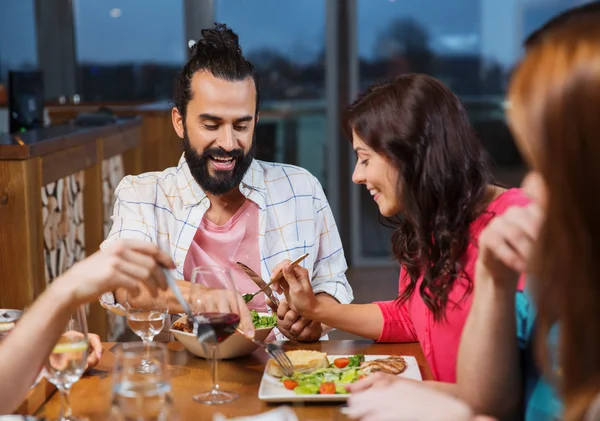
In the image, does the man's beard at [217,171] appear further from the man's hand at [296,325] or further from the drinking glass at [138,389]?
the drinking glass at [138,389]

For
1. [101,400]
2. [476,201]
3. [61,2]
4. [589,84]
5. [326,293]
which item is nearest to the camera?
[589,84]

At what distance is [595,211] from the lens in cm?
101

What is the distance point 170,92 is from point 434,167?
624cm

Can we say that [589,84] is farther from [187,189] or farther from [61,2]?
[61,2]

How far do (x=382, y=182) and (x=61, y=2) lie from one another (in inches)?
262

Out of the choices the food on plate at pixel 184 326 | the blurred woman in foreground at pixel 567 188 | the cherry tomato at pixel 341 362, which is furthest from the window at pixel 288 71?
the blurred woman in foreground at pixel 567 188

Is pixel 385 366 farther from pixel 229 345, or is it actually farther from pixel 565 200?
→ pixel 565 200

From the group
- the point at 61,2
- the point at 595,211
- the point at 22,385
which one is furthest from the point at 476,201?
the point at 61,2

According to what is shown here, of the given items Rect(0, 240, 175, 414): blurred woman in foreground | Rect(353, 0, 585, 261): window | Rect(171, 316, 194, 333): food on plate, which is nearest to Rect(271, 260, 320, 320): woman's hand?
Rect(171, 316, 194, 333): food on plate

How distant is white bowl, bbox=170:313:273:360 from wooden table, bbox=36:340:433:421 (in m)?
0.02

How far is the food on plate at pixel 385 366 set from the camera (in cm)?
176

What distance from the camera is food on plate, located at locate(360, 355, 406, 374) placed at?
1761mm

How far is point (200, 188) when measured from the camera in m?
2.61

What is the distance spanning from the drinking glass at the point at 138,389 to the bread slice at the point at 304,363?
Answer: 1.67 feet
